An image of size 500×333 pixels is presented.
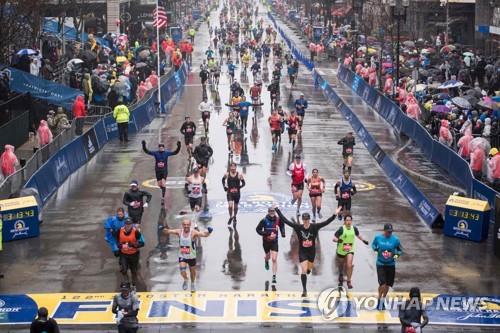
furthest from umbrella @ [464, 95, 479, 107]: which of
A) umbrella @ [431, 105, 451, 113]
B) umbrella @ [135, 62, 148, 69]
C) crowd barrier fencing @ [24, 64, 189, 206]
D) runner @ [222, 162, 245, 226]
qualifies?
umbrella @ [135, 62, 148, 69]

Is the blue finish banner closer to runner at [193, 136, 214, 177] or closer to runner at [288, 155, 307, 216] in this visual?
runner at [193, 136, 214, 177]

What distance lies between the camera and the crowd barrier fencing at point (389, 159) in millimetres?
26656

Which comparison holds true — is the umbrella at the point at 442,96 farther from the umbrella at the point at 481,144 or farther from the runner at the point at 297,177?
the runner at the point at 297,177

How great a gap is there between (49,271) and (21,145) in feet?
58.0

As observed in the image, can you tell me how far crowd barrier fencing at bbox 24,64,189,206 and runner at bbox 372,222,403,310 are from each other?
1120 cm

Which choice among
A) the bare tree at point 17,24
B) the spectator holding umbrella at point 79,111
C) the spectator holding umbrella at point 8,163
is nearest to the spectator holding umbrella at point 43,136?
the spectator holding umbrella at point 79,111

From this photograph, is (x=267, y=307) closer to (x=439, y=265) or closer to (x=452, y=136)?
(x=439, y=265)

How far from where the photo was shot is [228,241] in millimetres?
24422

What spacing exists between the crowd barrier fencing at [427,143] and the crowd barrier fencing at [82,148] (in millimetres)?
9918

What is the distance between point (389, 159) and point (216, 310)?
1568cm

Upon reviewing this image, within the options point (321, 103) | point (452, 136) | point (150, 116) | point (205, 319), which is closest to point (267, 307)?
point (205, 319)

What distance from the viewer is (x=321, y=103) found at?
53.5 m

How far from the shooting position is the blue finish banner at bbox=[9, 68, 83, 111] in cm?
4175

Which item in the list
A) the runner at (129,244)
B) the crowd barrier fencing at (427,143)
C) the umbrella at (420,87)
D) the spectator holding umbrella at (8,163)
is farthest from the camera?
the umbrella at (420,87)
